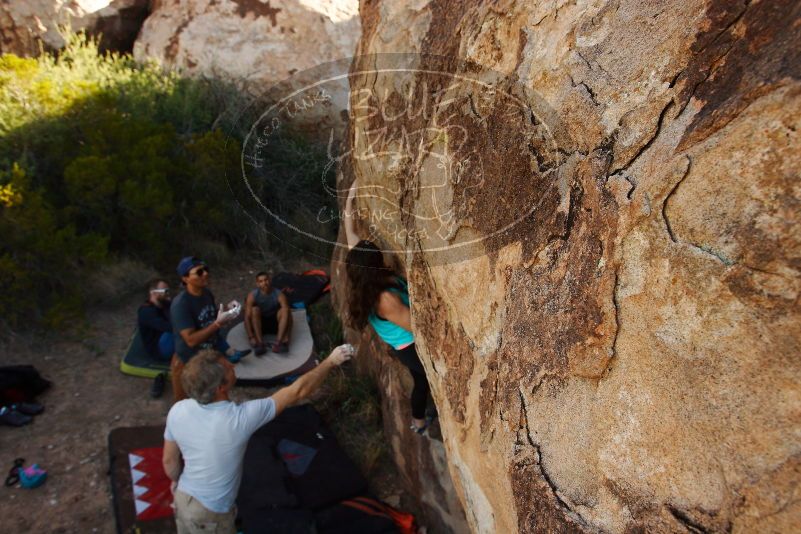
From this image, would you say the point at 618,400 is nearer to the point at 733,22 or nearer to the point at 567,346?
the point at 567,346

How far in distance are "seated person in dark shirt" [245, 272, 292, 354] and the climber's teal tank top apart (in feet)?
7.54

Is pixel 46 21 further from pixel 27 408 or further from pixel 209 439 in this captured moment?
pixel 209 439

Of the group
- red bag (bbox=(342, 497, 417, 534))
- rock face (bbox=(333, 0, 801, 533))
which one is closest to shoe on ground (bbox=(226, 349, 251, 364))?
red bag (bbox=(342, 497, 417, 534))

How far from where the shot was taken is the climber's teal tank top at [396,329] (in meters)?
2.64

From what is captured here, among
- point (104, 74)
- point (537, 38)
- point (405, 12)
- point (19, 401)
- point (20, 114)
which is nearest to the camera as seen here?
point (537, 38)

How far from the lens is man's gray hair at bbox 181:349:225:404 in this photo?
89.7 inches

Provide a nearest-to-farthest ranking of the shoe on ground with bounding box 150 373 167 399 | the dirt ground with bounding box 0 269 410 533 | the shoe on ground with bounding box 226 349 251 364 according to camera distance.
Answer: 1. the dirt ground with bounding box 0 269 410 533
2. the shoe on ground with bounding box 150 373 167 399
3. the shoe on ground with bounding box 226 349 251 364

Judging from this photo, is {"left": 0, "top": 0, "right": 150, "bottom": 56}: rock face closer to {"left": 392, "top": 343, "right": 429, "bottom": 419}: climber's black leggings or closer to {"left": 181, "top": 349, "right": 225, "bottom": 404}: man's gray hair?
{"left": 181, "top": 349, "right": 225, "bottom": 404}: man's gray hair

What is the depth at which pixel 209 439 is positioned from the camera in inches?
92.4

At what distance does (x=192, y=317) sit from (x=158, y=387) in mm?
938

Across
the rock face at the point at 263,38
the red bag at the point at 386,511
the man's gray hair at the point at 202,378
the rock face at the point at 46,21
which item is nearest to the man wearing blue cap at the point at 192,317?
the red bag at the point at 386,511

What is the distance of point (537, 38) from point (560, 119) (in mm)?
286

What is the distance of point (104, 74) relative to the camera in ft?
22.6

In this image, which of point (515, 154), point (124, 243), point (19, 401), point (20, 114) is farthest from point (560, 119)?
point (20, 114)
